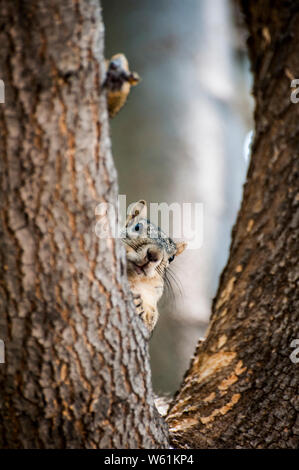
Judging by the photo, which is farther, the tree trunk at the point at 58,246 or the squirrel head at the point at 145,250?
the squirrel head at the point at 145,250

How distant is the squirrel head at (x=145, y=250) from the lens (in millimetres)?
1467

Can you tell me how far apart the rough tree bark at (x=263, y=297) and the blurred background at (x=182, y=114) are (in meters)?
1.74

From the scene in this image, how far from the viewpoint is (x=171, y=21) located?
311 cm

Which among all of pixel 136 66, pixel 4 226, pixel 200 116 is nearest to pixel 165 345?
pixel 200 116

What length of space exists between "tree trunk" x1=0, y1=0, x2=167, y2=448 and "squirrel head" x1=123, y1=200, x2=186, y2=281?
55cm

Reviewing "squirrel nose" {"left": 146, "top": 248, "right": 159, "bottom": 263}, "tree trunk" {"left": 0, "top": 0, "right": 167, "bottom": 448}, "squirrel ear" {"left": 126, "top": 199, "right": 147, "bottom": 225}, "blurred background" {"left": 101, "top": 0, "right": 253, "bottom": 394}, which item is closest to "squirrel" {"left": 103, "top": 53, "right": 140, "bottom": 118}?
"tree trunk" {"left": 0, "top": 0, "right": 167, "bottom": 448}

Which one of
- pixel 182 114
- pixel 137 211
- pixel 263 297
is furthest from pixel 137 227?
pixel 182 114

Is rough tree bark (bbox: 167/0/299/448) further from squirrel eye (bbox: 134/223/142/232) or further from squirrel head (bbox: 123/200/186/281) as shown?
squirrel eye (bbox: 134/223/142/232)

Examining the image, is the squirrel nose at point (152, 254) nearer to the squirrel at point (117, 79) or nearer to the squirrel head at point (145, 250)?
the squirrel head at point (145, 250)

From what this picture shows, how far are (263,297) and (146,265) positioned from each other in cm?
45

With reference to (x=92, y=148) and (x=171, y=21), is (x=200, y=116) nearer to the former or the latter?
(x=171, y=21)

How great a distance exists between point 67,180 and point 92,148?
75 mm

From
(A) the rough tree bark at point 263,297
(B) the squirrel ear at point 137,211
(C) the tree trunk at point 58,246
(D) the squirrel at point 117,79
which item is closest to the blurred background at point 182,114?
(B) the squirrel ear at point 137,211

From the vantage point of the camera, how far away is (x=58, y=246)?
2.51 ft
